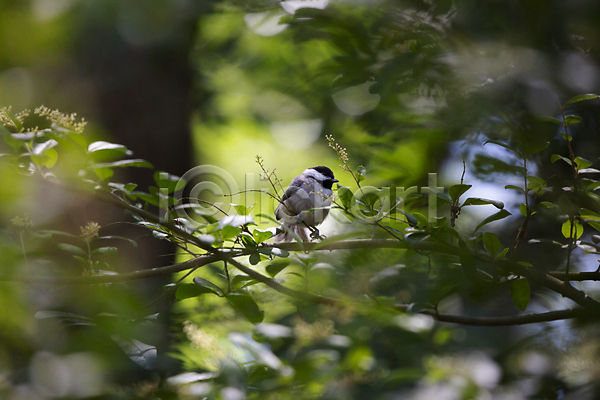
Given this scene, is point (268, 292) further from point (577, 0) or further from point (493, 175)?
point (577, 0)

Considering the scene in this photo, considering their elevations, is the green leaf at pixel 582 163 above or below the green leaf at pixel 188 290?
above

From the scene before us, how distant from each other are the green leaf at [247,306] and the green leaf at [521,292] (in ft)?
Result: 2.38

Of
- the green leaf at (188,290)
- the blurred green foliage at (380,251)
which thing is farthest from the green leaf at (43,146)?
the green leaf at (188,290)

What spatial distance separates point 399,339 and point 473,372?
0.71 ft

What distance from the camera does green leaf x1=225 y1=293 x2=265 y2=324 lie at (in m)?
1.02

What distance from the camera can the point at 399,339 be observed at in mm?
1164

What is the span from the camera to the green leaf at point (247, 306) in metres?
1.02

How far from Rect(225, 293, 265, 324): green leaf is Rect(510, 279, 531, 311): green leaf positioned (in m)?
0.72

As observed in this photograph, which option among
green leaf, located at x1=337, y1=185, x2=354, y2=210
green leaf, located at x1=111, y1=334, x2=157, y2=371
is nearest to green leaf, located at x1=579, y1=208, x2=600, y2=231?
green leaf, located at x1=337, y1=185, x2=354, y2=210

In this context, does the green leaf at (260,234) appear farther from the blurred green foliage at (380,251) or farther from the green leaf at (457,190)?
the green leaf at (457,190)

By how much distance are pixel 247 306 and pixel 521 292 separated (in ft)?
2.53

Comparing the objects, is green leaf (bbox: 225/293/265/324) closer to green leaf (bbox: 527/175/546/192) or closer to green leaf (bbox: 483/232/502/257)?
green leaf (bbox: 483/232/502/257)

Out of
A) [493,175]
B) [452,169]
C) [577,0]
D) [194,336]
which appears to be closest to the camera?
[194,336]

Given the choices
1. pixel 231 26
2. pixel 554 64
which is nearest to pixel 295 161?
pixel 231 26
